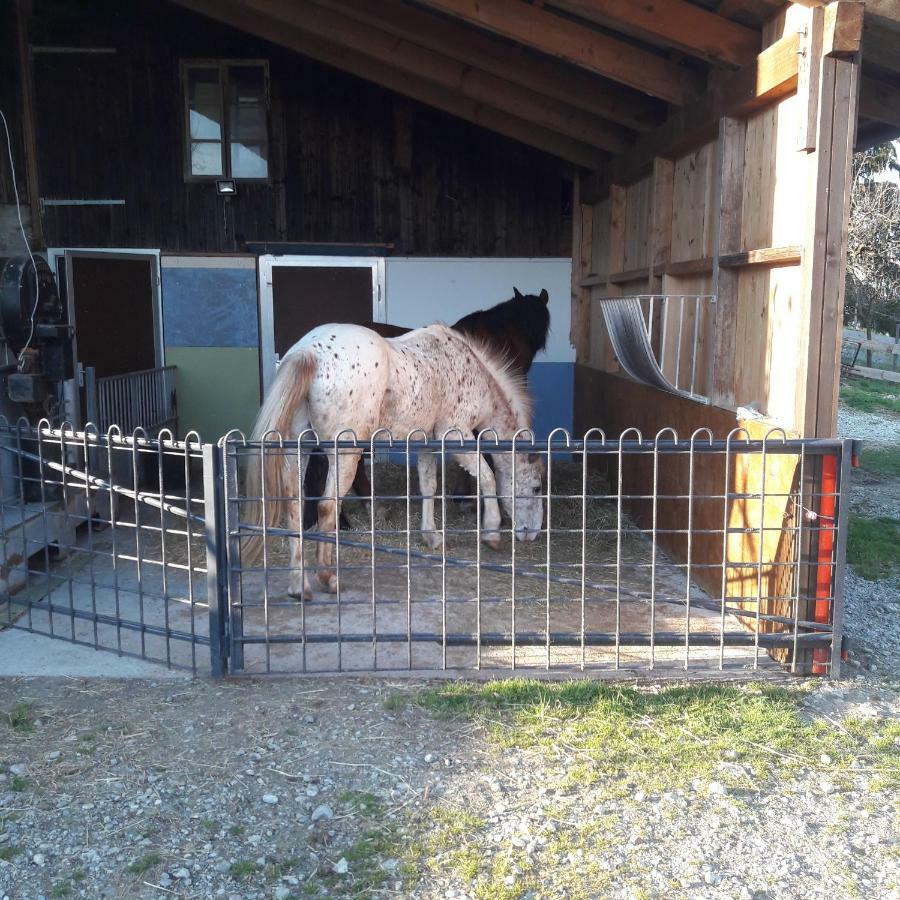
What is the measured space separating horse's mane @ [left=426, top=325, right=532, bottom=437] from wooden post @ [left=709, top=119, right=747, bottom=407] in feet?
5.47

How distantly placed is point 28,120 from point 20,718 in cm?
604

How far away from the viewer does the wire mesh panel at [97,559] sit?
149 inches

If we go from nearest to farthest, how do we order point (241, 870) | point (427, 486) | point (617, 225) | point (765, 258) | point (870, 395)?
point (241, 870) < point (765, 258) < point (427, 486) < point (617, 225) < point (870, 395)

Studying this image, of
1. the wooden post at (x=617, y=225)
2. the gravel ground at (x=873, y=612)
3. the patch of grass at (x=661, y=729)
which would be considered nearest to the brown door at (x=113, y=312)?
the wooden post at (x=617, y=225)

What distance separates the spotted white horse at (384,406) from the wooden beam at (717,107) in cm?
178

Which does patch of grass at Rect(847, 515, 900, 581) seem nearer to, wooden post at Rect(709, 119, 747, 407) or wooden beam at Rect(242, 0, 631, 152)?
wooden post at Rect(709, 119, 747, 407)

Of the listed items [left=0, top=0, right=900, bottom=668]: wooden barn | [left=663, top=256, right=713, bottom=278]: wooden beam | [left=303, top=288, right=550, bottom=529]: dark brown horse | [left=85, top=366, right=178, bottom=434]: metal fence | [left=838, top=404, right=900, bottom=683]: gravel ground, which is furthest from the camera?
[left=303, top=288, right=550, bottom=529]: dark brown horse

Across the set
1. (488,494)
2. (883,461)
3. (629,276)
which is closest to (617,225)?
(629,276)

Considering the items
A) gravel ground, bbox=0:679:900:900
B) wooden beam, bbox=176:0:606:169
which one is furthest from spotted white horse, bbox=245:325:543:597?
wooden beam, bbox=176:0:606:169

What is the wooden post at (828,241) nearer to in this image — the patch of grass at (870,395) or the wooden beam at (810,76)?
the wooden beam at (810,76)

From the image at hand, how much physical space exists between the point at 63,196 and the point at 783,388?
6.77 m

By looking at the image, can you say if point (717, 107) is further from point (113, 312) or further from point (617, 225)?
point (113, 312)

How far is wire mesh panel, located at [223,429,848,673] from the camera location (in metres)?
3.60

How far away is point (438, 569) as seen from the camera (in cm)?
548
